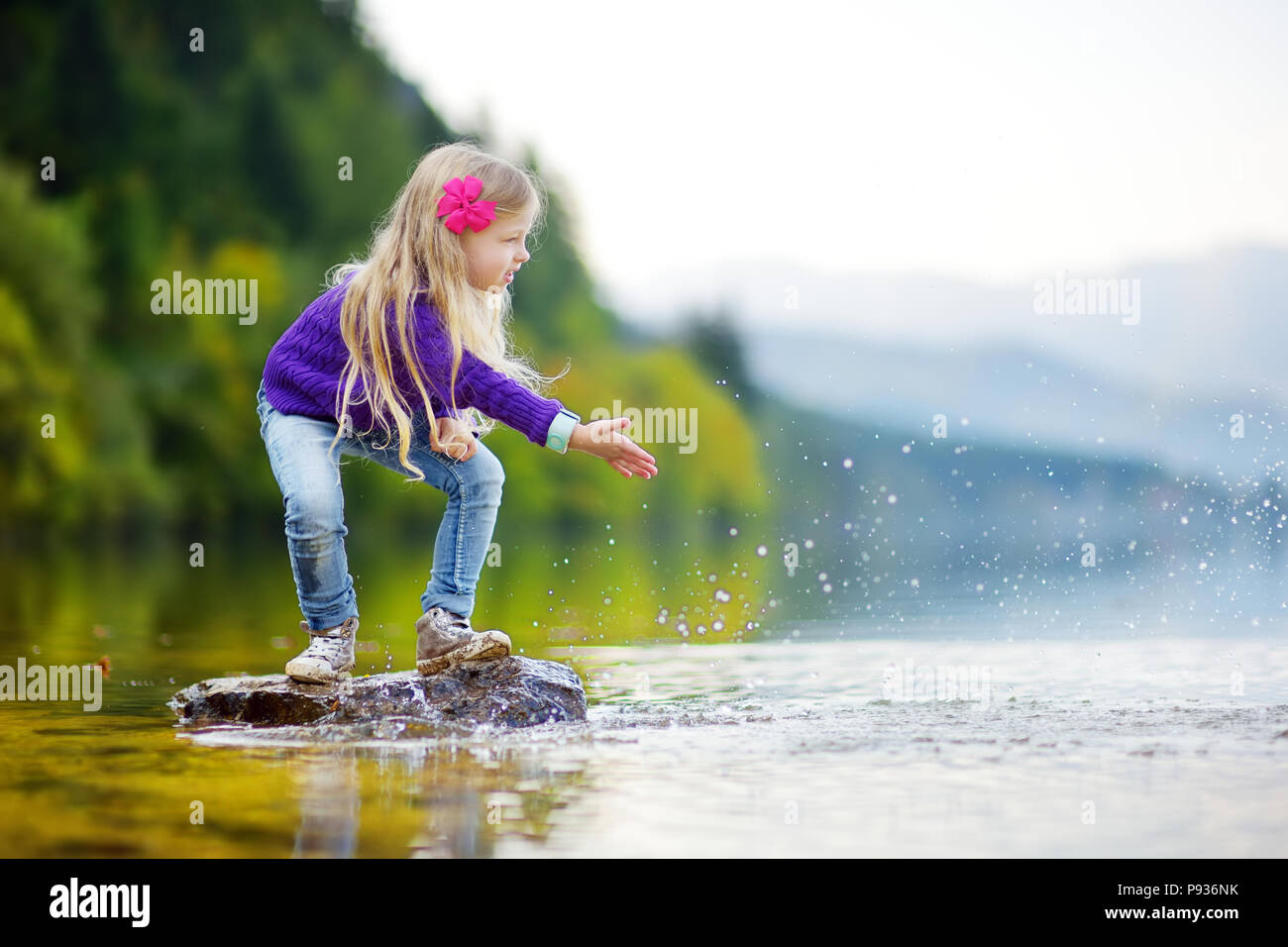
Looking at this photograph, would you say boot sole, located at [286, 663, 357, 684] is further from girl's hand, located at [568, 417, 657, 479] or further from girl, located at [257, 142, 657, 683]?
girl's hand, located at [568, 417, 657, 479]

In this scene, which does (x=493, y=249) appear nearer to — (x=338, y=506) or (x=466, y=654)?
(x=338, y=506)

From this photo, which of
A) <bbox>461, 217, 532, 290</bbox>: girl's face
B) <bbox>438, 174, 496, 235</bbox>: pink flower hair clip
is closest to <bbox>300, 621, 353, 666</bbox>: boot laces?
<bbox>461, 217, 532, 290</bbox>: girl's face

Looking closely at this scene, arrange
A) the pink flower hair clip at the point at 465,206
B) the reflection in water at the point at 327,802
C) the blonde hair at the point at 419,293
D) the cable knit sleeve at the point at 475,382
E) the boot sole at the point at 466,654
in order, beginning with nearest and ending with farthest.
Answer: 1. the reflection in water at the point at 327,802
2. the cable knit sleeve at the point at 475,382
3. the blonde hair at the point at 419,293
4. the pink flower hair clip at the point at 465,206
5. the boot sole at the point at 466,654

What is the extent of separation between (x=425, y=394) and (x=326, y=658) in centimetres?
102

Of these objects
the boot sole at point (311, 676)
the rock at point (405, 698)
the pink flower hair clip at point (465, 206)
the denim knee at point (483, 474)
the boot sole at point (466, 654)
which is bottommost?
the rock at point (405, 698)

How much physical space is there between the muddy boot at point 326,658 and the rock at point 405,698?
0.13 feet

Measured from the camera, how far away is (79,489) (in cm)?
2455

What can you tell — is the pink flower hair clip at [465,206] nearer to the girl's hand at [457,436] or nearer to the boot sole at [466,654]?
the girl's hand at [457,436]

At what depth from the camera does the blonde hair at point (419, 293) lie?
4680 mm

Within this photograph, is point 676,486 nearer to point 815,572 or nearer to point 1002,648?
point 815,572

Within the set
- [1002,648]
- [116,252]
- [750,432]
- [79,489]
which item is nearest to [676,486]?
[750,432]

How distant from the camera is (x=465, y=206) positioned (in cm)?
482

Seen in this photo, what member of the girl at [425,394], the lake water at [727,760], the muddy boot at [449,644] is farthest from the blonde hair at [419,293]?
the lake water at [727,760]

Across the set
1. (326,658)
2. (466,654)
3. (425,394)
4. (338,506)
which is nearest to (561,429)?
(425,394)
